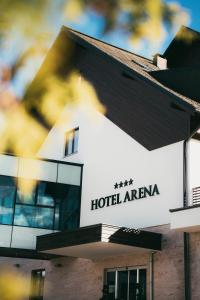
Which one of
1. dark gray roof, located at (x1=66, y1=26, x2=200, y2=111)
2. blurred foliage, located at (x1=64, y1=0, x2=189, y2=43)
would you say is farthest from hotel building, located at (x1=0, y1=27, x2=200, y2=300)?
blurred foliage, located at (x1=64, y1=0, x2=189, y2=43)

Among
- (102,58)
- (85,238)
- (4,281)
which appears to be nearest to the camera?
(4,281)

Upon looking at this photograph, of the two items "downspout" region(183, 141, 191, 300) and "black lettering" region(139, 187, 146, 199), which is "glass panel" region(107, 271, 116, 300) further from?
"downspout" region(183, 141, 191, 300)

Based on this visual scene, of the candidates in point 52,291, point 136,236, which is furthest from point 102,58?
point 52,291

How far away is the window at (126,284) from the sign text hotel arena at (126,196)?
2269 millimetres

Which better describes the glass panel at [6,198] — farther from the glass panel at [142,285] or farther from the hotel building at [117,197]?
the glass panel at [142,285]

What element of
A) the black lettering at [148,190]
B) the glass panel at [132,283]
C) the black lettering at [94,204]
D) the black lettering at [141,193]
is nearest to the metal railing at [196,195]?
the black lettering at [148,190]

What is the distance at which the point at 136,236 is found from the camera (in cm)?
1427

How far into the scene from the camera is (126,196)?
1627cm

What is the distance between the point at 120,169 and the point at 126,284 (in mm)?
3911

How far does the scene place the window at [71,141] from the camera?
1965 cm

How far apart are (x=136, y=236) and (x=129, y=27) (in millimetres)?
12109

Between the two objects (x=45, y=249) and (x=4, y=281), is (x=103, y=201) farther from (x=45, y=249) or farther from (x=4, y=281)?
(x=4, y=281)

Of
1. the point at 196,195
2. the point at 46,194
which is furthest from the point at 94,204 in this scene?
the point at 196,195

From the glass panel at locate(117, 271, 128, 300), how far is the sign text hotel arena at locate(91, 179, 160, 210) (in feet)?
7.78
